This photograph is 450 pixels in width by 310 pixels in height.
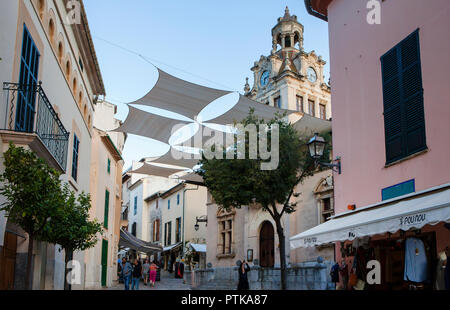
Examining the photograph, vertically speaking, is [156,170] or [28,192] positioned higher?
[156,170]

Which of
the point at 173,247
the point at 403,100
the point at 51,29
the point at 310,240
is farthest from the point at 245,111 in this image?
the point at 173,247

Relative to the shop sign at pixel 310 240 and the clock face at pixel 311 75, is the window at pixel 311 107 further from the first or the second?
the shop sign at pixel 310 240

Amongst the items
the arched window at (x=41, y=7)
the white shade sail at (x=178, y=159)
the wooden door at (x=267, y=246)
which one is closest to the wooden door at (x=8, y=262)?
the arched window at (x=41, y=7)

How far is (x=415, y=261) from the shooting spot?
31.0 feet

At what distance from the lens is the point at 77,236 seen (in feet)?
34.4

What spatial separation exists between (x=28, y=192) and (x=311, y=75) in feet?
96.1

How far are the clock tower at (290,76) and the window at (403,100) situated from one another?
21236mm

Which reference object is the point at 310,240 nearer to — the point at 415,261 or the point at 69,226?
the point at 415,261

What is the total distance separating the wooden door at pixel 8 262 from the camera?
1012 centimetres

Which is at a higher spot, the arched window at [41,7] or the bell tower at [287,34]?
the bell tower at [287,34]

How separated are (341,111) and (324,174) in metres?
9.95

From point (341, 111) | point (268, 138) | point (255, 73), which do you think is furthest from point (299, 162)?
point (255, 73)
